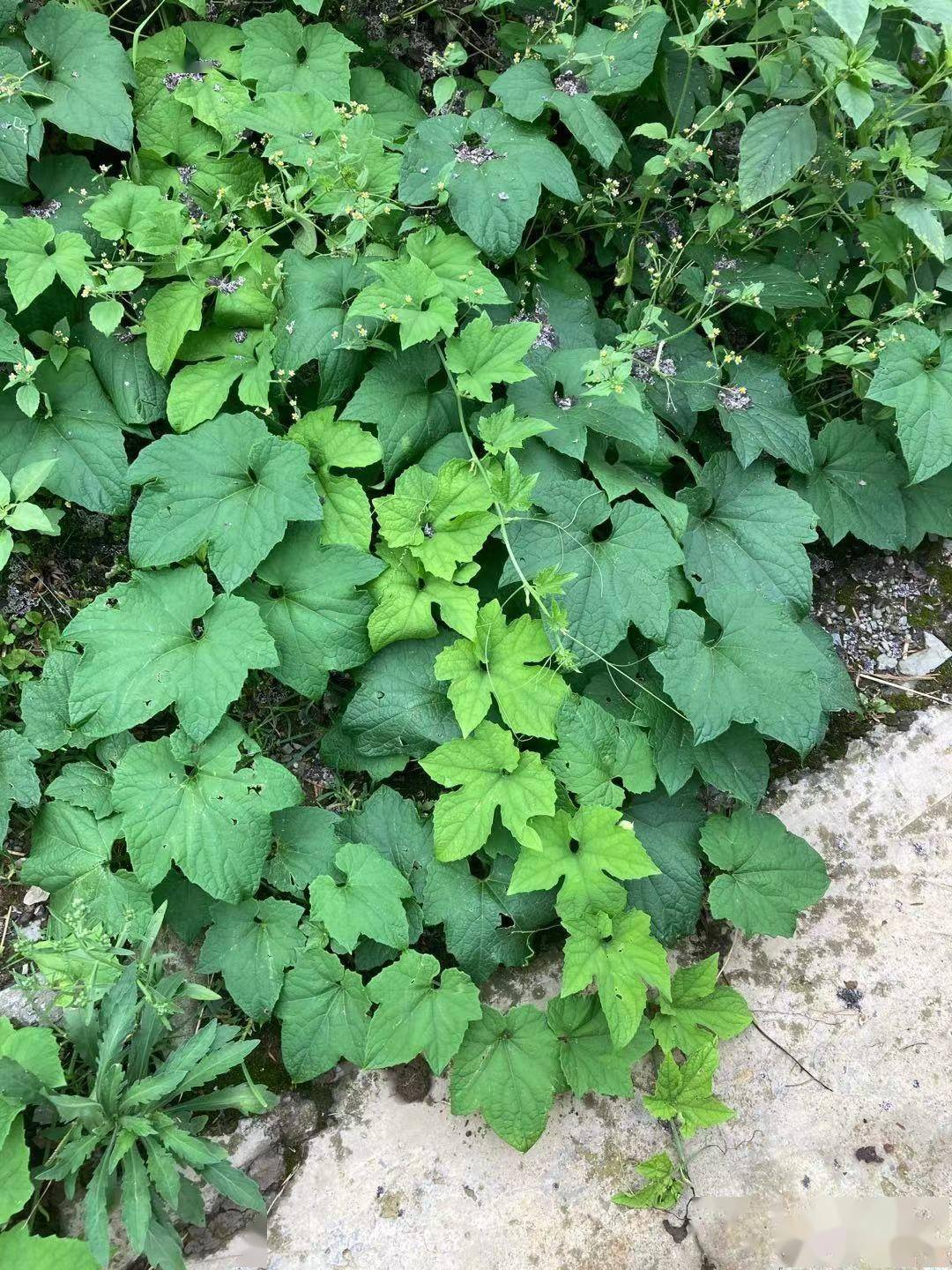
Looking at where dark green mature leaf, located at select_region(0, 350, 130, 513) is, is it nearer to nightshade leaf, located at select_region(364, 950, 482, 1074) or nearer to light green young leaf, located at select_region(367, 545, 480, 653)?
light green young leaf, located at select_region(367, 545, 480, 653)

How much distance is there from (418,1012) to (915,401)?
217cm

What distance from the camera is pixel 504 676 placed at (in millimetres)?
2377

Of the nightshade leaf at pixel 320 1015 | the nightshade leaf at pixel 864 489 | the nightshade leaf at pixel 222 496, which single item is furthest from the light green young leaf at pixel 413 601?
the nightshade leaf at pixel 864 489

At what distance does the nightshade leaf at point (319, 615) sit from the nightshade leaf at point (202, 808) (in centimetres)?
26

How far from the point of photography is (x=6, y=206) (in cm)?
258

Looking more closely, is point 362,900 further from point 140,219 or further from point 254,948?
point 140,219

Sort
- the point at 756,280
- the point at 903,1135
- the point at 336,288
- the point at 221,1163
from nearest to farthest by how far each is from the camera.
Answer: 1. the point at 221,1163
2. the point at 903,1135
3. the point at 336,288
4. the point at 756,280

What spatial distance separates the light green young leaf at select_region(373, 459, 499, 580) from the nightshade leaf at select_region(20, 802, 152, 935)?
107cm

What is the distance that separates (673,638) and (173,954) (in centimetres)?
158

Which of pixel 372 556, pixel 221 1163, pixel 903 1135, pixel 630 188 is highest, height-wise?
pixel 630 188

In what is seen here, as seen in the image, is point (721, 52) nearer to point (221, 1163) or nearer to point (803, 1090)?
point (803, 1090)

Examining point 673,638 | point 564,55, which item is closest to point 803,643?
point 673,638

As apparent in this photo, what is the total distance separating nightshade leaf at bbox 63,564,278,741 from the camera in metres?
2.31

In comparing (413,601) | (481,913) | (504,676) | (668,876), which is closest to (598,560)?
(504,676)
